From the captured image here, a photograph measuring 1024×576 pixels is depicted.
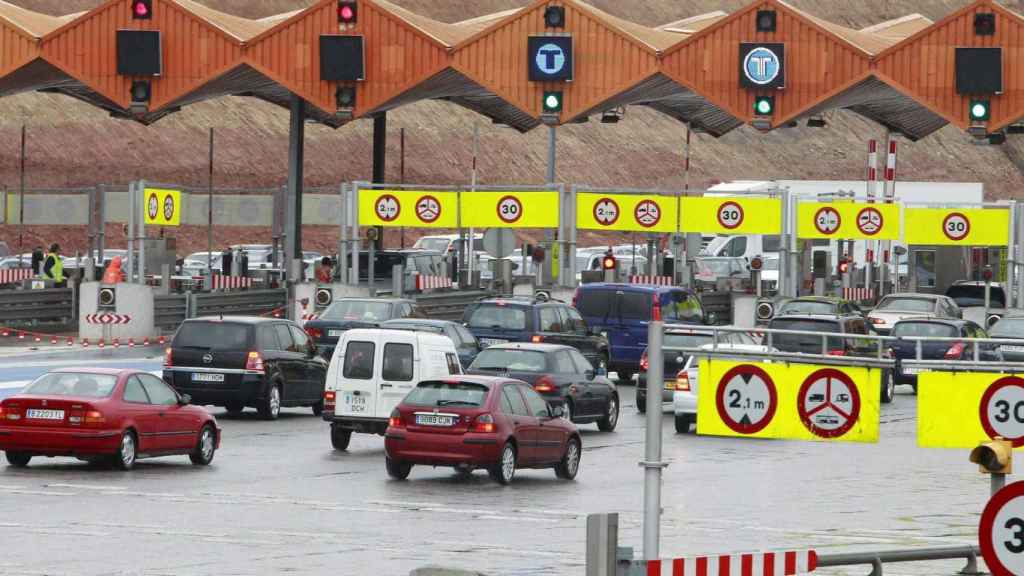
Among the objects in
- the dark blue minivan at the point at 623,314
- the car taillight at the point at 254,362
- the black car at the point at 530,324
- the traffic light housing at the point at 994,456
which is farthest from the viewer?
the dark blue minivan at the point at 623,314

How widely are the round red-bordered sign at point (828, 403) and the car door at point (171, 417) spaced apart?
12.9 meters

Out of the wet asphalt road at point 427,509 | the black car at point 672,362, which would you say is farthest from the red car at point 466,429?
the black car at point 672,362

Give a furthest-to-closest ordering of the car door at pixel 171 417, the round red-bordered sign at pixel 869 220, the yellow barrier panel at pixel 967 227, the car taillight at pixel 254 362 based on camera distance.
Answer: the yellow barrier panel at pixel 967 227, the round red-bordered sign at pixel 869 220, the car taillight at pixel 254 362, the car door at pixel 171 417

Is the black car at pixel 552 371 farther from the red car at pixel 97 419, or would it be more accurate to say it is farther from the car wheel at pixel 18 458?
the car wheel at pixel 18 458

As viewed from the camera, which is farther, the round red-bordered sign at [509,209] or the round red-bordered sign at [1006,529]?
the round red-bordered sign at [509,209]

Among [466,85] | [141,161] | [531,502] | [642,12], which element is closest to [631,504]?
[531,502]

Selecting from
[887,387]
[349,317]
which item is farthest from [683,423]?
[349,317]

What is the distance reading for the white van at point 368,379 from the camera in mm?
28734

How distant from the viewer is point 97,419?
24.3 metres

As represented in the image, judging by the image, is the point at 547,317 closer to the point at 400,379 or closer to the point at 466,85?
the point at 400,379

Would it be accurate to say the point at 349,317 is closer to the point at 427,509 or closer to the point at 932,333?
the point at 932,333

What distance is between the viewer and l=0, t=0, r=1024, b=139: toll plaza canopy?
157ft

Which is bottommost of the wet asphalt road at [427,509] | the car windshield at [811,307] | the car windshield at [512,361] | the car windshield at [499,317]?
the wet asphalt road at [427,509]

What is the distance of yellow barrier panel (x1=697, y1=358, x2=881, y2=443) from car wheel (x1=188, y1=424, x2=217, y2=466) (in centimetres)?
1321
